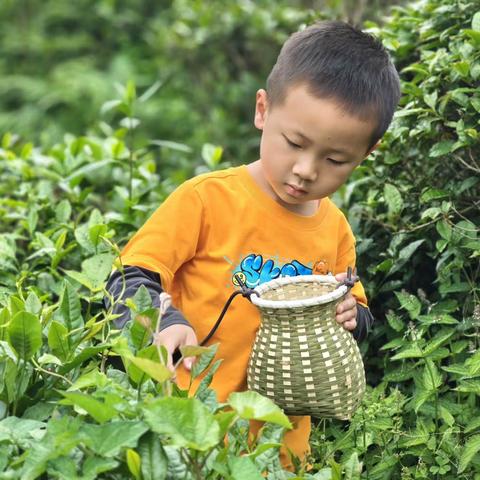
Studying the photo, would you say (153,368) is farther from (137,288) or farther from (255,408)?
(137,288)

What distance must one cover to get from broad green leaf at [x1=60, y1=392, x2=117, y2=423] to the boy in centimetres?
66

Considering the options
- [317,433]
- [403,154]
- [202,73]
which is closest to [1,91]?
[202,73]

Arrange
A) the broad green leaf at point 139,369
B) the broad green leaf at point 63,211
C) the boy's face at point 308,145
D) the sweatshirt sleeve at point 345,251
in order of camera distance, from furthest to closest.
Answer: the broad green leaf at point 63,211, the sweatshirt sleeve at point 345,251, the boy's face at point 308,145, the broad green leaf at point 139,369

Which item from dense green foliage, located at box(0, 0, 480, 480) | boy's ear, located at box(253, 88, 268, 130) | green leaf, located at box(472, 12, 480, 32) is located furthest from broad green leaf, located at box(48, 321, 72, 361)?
green leaf, located at box(472, 12, 480, 32)

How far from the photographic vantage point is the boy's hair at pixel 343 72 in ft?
8.10

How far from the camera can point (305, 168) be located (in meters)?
2.45

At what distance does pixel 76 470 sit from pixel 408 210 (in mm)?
1963

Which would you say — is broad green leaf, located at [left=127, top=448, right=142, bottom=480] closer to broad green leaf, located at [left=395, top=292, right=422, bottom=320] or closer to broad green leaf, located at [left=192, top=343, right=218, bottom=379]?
broad green leaf, located at [left=192, top=343, right=218, bottom=379]

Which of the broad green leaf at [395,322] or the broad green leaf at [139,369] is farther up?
the broad green leaf at [139,369]

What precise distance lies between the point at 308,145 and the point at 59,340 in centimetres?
84

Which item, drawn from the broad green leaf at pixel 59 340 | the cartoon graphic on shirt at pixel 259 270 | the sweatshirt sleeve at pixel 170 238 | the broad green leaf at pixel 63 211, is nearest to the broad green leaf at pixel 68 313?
the broad green leaf at pixel 59 340

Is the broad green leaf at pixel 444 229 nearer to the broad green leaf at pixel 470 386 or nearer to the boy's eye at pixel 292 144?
the broad green leaf at pixel 470 386

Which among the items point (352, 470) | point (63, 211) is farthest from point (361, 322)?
point (63, 211)

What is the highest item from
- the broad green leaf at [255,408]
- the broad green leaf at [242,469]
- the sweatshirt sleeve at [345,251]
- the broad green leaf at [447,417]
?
the broad green leaf at [255,408]
